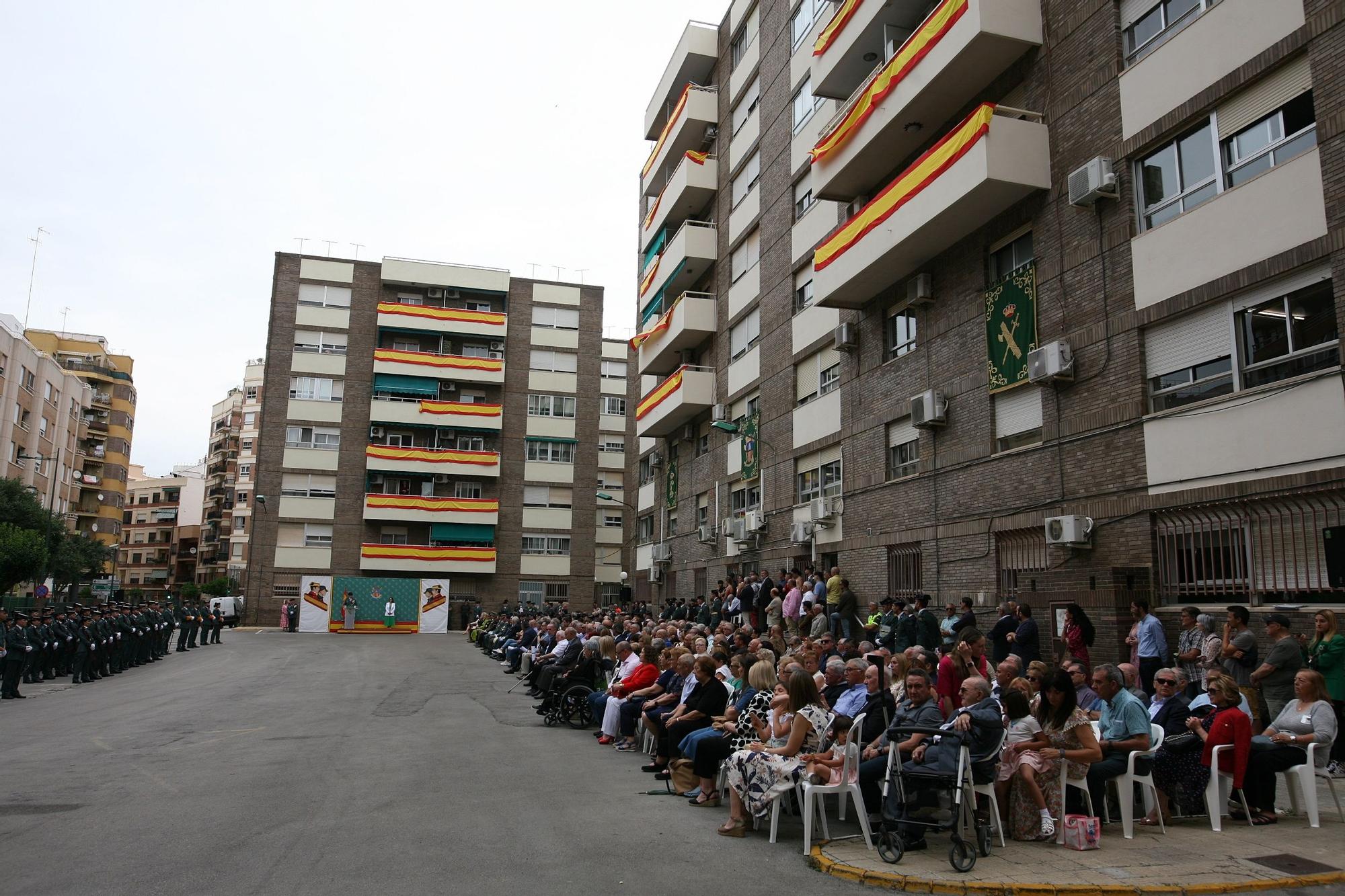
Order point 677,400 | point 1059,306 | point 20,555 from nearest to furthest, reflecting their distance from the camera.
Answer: point 1059,306, point 677,400, point 20,555

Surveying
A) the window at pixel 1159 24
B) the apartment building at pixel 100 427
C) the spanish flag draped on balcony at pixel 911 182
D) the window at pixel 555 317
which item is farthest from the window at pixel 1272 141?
the apartment building at pixel 100 427

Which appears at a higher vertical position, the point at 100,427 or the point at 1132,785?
the point at 100,427

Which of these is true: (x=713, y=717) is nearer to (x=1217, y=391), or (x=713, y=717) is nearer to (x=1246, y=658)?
(x=1246, y=658)

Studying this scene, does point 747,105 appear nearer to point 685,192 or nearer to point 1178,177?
point 685,192

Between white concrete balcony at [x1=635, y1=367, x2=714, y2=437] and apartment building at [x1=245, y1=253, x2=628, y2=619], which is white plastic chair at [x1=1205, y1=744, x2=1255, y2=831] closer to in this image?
white concrete balcony at [x1=635, y1=367, x2=714, y2=437]

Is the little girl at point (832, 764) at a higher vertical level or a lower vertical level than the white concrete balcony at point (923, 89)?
lower

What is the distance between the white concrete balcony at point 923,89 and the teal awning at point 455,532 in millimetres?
38405

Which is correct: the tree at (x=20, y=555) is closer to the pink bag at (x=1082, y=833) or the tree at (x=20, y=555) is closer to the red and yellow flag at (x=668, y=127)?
the red and yellow flag at (x=668, y=127)

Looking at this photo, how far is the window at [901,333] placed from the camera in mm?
19625

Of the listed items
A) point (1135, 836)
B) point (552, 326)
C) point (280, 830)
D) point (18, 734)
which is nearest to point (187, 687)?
point (18, 734)

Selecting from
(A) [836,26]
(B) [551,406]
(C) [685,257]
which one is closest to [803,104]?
(A) [836,26]

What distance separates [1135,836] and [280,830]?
7033 mm

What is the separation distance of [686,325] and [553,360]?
94.0ft

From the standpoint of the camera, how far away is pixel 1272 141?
37.9 feet
